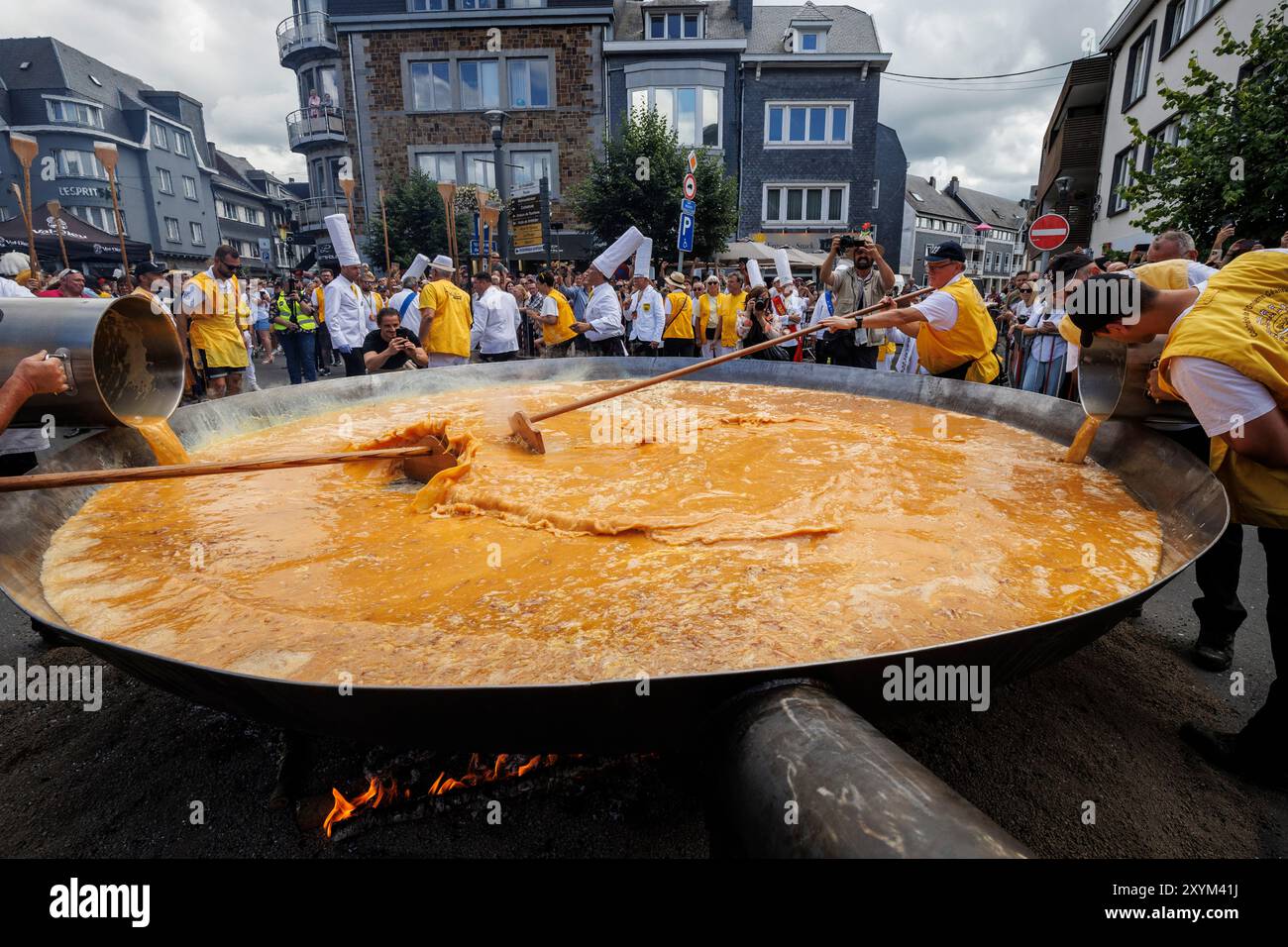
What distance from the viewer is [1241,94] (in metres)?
6.44

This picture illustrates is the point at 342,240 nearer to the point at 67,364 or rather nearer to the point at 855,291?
the point at 67,364

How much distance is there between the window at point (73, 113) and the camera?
3409cm

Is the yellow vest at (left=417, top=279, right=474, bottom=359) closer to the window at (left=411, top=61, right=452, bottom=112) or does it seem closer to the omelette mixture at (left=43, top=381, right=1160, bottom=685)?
the omelette mixture at (left=43, top=381, right=1160, bottom=685)

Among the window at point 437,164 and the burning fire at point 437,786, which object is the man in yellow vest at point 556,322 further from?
the window at point 437,164

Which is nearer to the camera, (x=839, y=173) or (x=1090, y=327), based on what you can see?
(x=1090, y=327)

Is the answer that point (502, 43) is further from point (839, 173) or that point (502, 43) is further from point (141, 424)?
point (141, 424)

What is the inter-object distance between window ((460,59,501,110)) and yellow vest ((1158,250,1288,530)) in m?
26.0

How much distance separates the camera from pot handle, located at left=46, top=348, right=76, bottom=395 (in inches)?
99.3

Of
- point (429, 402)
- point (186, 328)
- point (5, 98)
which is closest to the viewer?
point (429, 402)

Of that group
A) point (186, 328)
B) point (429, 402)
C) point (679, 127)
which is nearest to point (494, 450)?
point (429, 402)

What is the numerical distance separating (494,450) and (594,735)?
7.96 ft

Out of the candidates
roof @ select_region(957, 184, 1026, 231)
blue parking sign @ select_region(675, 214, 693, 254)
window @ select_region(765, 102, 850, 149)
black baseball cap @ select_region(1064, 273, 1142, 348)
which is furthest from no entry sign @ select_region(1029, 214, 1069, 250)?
roof @ select_region(957, 184, 1026, 231)

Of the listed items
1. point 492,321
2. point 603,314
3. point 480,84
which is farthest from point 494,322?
point 480,84

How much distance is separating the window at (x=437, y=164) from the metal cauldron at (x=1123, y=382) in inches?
992
